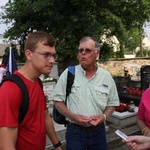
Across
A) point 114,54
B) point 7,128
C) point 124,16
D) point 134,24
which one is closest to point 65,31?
point 124,16

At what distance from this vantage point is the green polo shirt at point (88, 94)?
2.47 meters

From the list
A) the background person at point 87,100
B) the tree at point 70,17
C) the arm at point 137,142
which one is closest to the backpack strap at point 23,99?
the arm at point 137,142

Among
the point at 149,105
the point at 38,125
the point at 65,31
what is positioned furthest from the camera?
the point at 65,31

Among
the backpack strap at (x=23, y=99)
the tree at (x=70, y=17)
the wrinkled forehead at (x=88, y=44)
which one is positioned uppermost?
the tree at (x=70, y=17)

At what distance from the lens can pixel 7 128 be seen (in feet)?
4.78

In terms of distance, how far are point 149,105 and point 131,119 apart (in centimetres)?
354

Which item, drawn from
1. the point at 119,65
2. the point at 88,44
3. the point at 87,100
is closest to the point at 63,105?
the point at 87,100

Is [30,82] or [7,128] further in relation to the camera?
[30,82]

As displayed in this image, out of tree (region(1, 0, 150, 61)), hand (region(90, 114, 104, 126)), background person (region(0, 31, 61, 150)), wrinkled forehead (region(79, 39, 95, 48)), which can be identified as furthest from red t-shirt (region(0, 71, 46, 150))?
tree (region(1, 0, 150, 61))

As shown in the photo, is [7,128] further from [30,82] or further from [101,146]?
[101,146]

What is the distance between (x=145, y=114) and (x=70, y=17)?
39.6 feet

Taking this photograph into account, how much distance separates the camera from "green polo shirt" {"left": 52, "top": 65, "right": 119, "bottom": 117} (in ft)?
8.11

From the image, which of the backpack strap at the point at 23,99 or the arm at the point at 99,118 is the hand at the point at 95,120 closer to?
the arm at the point at 99,118

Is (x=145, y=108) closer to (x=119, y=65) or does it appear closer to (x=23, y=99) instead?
(x=23, y=99)
